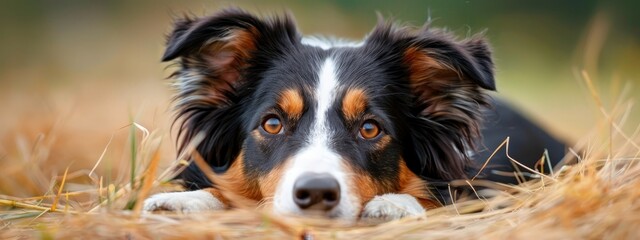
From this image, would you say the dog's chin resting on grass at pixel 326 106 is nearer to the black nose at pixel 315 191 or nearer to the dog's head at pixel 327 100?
the dog's head at pixel 327 100

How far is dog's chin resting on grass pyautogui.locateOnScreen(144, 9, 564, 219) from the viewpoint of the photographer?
14.0 ft

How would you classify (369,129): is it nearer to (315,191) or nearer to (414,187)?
(414,187)

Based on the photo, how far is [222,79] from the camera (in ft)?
15.9

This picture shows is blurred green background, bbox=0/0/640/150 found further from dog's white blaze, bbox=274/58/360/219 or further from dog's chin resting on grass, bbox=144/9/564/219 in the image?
dog's white blaze, bbox=274/58/360/219

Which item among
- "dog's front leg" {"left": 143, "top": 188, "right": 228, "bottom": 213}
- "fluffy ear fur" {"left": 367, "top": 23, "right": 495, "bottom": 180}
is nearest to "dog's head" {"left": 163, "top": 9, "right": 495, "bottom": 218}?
"fluffy ear fur" {"left": 367, "top": 23, "right": 495, "bottom": 180}

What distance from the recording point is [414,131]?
4.73 m

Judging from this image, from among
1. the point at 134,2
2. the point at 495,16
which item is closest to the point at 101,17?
the point at 134,2

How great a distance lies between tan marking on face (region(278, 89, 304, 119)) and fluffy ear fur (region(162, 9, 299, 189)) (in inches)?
15.1

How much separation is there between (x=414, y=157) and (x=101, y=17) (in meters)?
9.27

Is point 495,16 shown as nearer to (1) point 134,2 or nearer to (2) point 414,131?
(1) point 134,2

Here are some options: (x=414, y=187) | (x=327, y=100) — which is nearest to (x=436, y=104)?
(x=414, y=187)

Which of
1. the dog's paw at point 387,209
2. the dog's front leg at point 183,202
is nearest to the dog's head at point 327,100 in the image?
the dog's paw at point 387,209

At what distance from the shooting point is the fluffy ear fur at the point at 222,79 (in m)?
4.71

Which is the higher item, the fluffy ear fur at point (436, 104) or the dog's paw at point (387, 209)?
the fluffy ear fur at point (436, 104)
